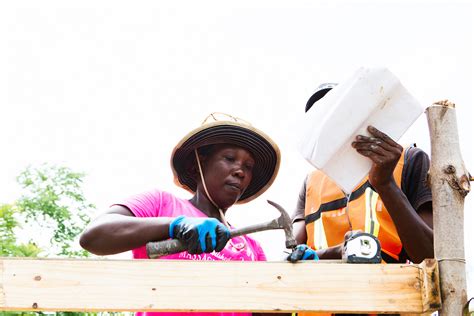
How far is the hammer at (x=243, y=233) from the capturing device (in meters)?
2.35

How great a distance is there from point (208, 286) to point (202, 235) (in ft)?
0.64

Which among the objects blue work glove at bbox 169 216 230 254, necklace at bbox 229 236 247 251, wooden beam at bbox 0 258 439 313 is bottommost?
wooden beam at bbox 0 258 439 313

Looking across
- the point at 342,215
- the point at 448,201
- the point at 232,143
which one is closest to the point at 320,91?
the point at 232,143

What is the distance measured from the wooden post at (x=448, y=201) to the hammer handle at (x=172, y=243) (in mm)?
595

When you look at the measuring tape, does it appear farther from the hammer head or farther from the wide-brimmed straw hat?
the wide-brimmed straw hat

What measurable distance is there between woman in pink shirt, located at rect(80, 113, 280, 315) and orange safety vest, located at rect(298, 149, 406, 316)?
0.26m

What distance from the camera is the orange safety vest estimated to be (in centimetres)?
284

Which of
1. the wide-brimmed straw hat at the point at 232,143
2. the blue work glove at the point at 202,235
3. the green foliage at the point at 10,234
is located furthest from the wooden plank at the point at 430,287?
the green foliage at the point at 10,234

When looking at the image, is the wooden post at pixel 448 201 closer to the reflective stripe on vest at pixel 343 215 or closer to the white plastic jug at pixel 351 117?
the white plastic jug at pixel 351 117

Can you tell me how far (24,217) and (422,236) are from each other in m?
8.53

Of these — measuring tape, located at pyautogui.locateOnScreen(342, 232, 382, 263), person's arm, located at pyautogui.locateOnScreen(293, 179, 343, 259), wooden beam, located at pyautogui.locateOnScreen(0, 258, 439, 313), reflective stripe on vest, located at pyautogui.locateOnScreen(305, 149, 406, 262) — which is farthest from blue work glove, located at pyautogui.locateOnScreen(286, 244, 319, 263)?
reflective stripe on vest, located at pyautogui.locateOnScreen(305, 149, 406, 262)

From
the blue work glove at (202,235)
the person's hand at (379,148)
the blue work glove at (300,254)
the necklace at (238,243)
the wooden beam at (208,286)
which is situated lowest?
the wooden beam at (208,286)

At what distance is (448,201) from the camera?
7.94 ft

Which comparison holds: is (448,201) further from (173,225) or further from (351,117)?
(173,225)
